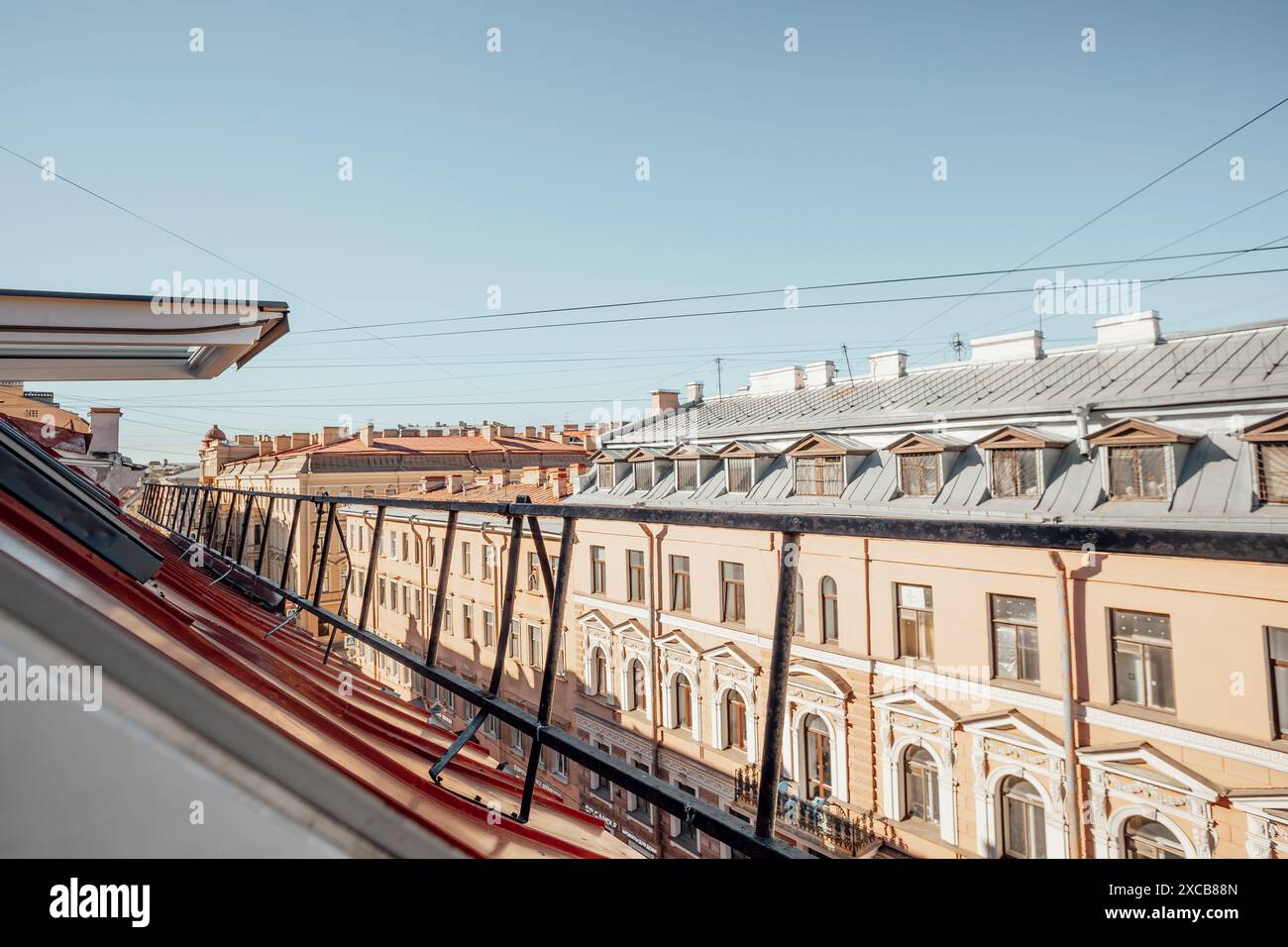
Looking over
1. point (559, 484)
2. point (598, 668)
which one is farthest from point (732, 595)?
point (559, 484)

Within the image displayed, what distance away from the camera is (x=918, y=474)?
1330 centimetres

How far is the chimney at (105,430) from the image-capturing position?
8.48 m

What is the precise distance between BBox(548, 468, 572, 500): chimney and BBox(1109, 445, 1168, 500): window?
14241mm

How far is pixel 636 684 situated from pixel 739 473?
6.54 meters

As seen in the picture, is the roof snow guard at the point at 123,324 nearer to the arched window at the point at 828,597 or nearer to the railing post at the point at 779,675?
the arched window at the point at 828,597

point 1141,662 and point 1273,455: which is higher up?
point 1273,455

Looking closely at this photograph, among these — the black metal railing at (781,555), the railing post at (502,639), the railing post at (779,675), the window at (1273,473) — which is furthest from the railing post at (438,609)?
the window at (1273,473)

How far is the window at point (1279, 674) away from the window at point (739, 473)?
1431 cm

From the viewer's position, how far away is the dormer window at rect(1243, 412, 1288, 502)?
8.61m

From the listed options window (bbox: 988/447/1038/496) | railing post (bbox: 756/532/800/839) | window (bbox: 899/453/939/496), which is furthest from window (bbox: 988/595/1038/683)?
window (bbox: 899/453/939/496)

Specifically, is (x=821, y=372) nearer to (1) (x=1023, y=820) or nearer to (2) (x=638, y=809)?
(2) (x=638, y=809)
